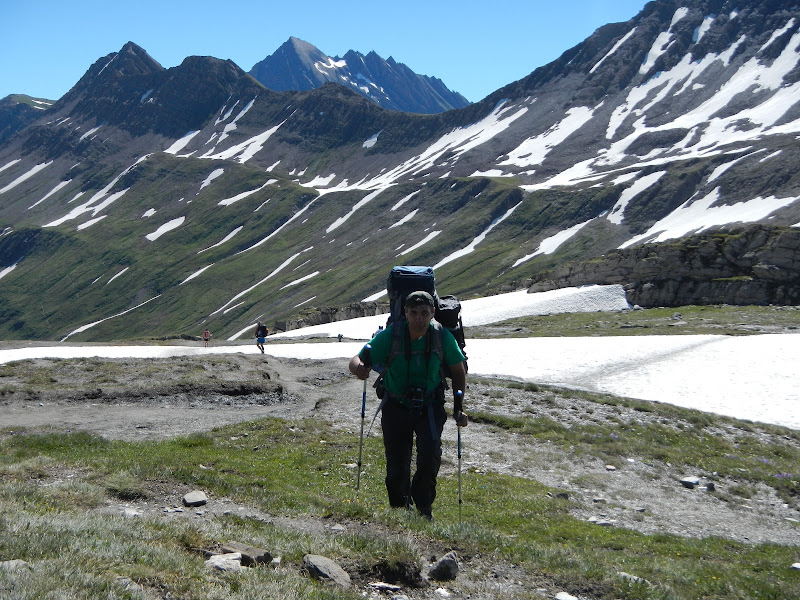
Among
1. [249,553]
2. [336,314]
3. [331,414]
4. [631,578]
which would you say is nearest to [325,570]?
[249,553]

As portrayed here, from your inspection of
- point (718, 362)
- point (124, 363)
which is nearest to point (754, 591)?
point (718, 362)

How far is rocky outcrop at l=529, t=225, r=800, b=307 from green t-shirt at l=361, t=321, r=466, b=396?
188ft

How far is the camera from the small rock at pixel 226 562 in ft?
23.6

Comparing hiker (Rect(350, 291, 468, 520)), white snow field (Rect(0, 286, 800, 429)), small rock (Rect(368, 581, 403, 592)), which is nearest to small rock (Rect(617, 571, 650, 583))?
hiker (Rect(350, 291, 468, 520))

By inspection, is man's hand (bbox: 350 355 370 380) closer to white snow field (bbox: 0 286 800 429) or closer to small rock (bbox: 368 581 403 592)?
small rock (bbox: 368 581 403 592)

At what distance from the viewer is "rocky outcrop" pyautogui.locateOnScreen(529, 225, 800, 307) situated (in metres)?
59.5

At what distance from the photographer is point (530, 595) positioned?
794 cm

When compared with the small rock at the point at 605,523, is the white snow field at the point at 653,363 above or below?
above

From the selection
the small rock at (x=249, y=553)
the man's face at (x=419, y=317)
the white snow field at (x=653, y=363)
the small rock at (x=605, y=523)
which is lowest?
the small rock at (x=605, y=523)

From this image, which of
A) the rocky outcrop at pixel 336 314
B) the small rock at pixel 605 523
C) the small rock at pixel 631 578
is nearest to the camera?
the small rock at pixel 631 578

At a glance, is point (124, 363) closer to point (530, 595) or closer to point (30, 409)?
point (30, 409)

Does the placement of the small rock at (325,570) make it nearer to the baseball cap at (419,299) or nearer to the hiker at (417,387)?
the hiker at (417,387)

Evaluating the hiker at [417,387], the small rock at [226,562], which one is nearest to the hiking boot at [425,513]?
the hiker at [417,387]

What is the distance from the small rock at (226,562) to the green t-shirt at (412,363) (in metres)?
3.78
